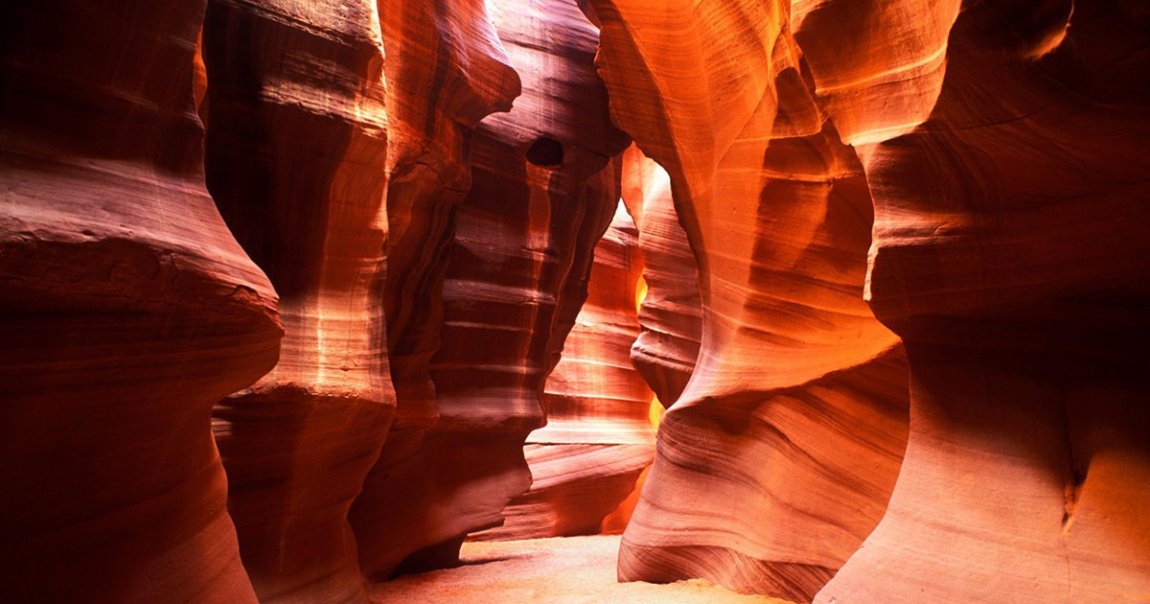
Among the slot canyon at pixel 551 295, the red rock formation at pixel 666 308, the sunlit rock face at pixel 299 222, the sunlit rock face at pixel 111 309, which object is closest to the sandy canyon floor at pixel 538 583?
the slot canyon at pixel 551 295

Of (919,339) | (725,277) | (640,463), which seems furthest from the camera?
(640,463)

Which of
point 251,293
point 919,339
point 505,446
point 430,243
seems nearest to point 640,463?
point 505,446

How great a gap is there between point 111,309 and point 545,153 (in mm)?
6485

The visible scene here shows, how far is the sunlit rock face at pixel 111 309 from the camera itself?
2082 millimetres

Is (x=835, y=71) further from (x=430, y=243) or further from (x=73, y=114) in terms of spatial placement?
(x=430, y=243)

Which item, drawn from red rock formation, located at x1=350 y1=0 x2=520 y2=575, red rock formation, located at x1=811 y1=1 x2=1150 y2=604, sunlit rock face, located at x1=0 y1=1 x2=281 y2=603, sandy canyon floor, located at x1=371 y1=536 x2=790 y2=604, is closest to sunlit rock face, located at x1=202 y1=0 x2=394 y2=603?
red rock formation, located at x1=350 y1=0 x2=520 y2=575

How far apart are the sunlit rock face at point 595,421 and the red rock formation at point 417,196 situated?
2.51 metres

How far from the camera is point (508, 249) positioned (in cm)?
773

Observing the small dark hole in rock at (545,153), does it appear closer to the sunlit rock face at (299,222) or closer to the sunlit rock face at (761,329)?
the sunlit rock face at (761,329)

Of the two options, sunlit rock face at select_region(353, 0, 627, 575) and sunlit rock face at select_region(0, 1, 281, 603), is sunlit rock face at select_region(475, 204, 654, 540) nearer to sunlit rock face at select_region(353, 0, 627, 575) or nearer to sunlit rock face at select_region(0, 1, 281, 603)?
sunlit rock face at select_region(353, 0, 627, 575)

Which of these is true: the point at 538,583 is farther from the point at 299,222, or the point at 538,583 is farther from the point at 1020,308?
the point at 1020,308

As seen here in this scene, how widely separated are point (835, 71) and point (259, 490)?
124 inches

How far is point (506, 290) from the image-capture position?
7.68m

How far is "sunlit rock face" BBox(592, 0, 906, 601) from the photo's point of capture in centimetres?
448
